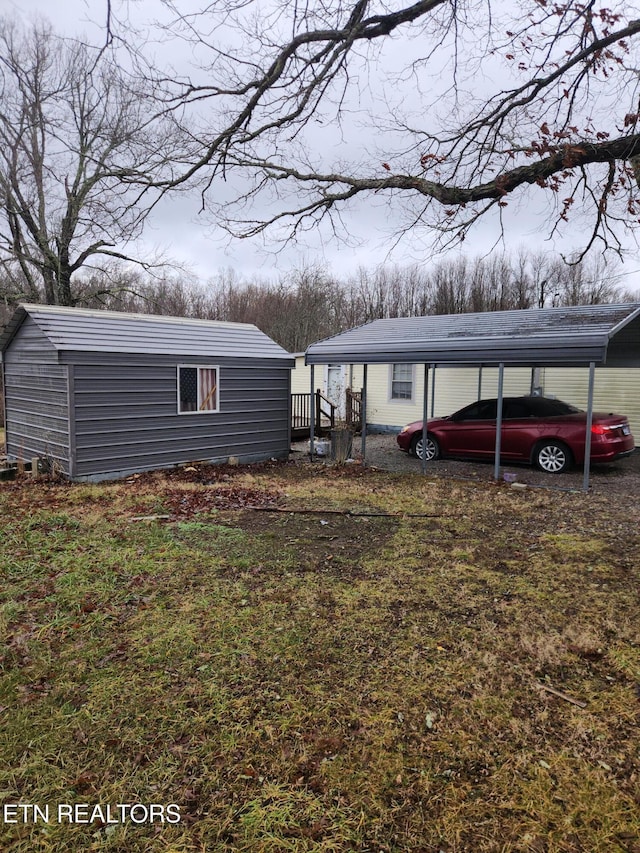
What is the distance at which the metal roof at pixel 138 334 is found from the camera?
9320 millimetres

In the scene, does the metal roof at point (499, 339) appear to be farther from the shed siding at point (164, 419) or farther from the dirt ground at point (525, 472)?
the dirt ground at point (525, 472)

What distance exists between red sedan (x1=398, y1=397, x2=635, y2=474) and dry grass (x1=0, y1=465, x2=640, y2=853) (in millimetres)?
3857

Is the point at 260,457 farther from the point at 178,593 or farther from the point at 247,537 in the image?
the point at 178,593

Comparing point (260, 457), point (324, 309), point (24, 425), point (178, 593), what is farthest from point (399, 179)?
point (324, 309)

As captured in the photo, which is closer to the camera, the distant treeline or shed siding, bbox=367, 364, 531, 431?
shed siding, bbox=367, 364, 531, 431

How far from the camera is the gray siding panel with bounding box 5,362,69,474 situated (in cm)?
944

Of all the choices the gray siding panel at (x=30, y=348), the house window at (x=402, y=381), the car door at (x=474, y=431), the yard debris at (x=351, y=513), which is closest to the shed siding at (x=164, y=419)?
the gray siding panel at (x=30, y=348)

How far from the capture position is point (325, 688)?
3.09m

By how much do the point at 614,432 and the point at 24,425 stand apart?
11.9 m

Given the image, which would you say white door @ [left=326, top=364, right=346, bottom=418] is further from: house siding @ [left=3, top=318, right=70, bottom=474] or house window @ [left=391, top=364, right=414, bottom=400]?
house siding @ [left=3, top=318, right=70, bottom=474]

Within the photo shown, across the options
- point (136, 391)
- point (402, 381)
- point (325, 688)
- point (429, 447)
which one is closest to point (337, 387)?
point (402, 381)

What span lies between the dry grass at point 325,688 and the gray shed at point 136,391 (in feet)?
12.0

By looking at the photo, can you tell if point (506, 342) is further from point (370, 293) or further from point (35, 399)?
point (370, 293)

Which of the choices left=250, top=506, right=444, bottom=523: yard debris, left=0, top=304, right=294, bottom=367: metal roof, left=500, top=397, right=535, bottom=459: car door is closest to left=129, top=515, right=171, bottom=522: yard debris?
left=250, top=506, right=444, bottom=523: yard debris
